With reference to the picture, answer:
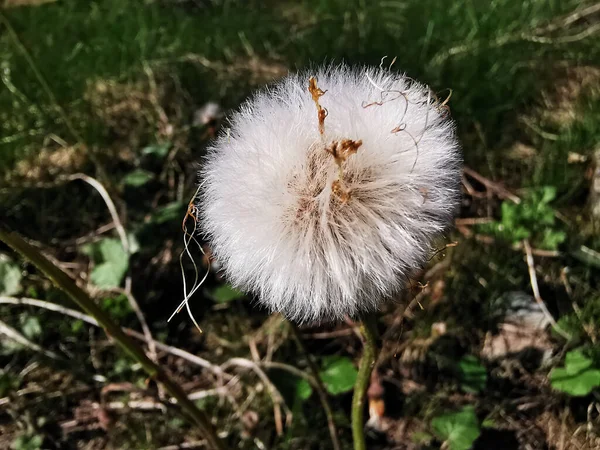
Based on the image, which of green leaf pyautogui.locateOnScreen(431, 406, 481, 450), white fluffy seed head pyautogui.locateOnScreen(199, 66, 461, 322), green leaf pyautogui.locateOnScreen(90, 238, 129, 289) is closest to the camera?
white fluffy seed head pyautogui.locateOnScreen(199, 66, 461, 322)

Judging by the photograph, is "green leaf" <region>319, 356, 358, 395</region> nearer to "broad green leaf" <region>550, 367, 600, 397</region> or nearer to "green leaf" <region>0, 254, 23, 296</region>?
"broad green leaf" <region>550, 367, 600, 397</region>

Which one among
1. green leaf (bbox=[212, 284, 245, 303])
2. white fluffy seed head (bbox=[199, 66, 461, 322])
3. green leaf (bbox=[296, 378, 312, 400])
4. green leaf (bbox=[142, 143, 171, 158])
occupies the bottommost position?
green leaf (bbox=[296, 378, 312, 400])

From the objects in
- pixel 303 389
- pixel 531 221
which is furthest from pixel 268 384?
pixel 531 221

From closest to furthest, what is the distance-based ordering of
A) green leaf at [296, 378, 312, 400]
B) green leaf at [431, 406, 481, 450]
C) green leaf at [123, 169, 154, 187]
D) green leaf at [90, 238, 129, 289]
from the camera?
green leaf at [431, 406, 481, 450], green leaf at [296, 378, 312, 400], green leaf at [90, 238, 129, 289], green leaf at [123, 169, 154, 187]

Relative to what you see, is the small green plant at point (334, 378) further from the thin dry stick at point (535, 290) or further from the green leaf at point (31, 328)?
the green leaf at point (31, 328)

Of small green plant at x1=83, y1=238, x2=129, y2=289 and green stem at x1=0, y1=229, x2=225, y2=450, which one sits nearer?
green stem at x1=0, y1=229, x2=225, y2=450

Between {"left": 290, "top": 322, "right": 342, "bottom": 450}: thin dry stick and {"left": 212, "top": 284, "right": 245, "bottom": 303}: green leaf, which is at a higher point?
{"left": 212, "top": 284, "right": 245, "bottom": 303}: green leaf

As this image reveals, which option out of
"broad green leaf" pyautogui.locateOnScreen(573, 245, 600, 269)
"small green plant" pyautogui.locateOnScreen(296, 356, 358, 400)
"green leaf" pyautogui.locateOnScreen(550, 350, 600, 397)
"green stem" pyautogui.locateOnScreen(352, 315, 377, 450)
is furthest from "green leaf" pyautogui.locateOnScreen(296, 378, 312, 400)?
"broad green leaf" pyautogui.locateOnScreen(573, 245, 600, 269)
